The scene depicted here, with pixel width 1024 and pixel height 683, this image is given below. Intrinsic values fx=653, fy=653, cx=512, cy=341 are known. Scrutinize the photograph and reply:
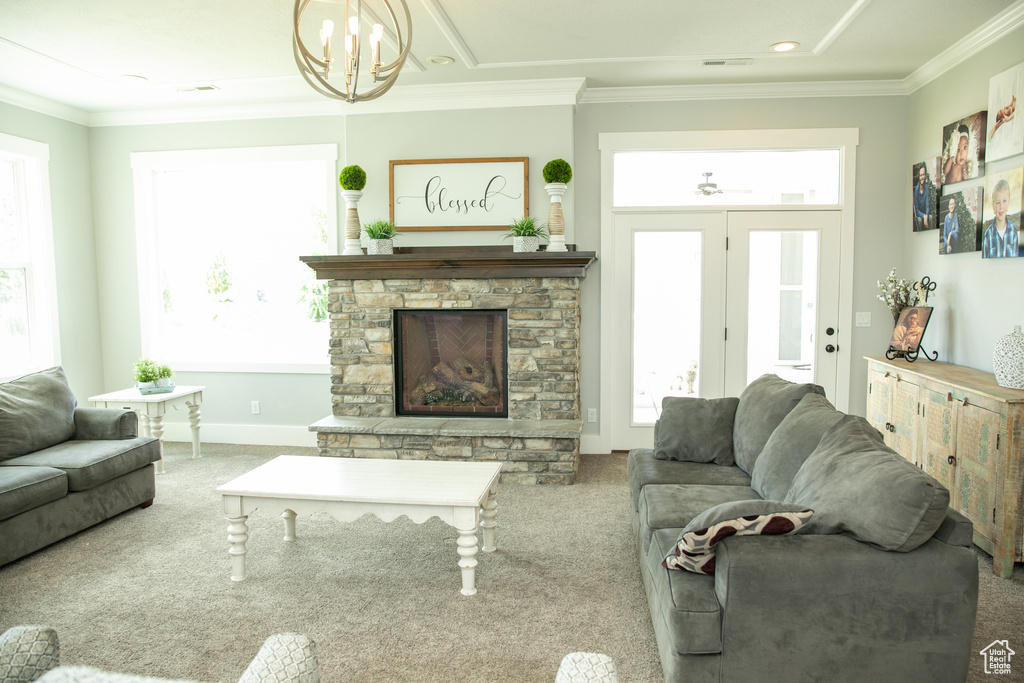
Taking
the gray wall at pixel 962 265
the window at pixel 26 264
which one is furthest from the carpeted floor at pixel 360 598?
the window at pixel 26 264

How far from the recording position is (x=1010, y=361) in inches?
118

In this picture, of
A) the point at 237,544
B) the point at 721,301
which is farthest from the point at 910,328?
the point at 237,544

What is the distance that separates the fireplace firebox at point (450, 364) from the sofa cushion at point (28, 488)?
2103 mm

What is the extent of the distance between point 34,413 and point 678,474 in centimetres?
357

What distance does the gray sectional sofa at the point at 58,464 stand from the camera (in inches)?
123

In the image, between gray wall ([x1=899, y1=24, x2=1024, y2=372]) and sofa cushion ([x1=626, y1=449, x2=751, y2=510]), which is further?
gray wall ([x1=899, y1=24, x2=1024, y2=372])

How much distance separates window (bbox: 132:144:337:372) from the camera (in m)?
5.34

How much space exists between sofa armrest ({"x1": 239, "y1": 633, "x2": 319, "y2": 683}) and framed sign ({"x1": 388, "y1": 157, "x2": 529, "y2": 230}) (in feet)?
12.3

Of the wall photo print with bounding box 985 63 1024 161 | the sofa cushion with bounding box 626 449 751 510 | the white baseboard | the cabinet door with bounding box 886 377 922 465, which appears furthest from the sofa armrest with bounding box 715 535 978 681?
the white baseboard

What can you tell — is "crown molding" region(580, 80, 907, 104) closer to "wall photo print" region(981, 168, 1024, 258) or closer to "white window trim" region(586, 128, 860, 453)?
"white window trim" region(586, 128, 860, 453)

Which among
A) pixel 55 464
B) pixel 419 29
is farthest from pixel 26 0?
pixel 55 464

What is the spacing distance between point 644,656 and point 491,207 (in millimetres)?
3268

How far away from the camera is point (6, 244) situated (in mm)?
4809

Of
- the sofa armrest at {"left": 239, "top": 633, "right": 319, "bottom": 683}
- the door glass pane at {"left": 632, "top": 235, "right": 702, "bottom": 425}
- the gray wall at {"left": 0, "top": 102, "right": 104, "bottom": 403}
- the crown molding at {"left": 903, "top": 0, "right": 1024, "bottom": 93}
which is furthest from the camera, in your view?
the gray wall at {"left": 0, "top": 102, "right": 104, "bottom": 403}
